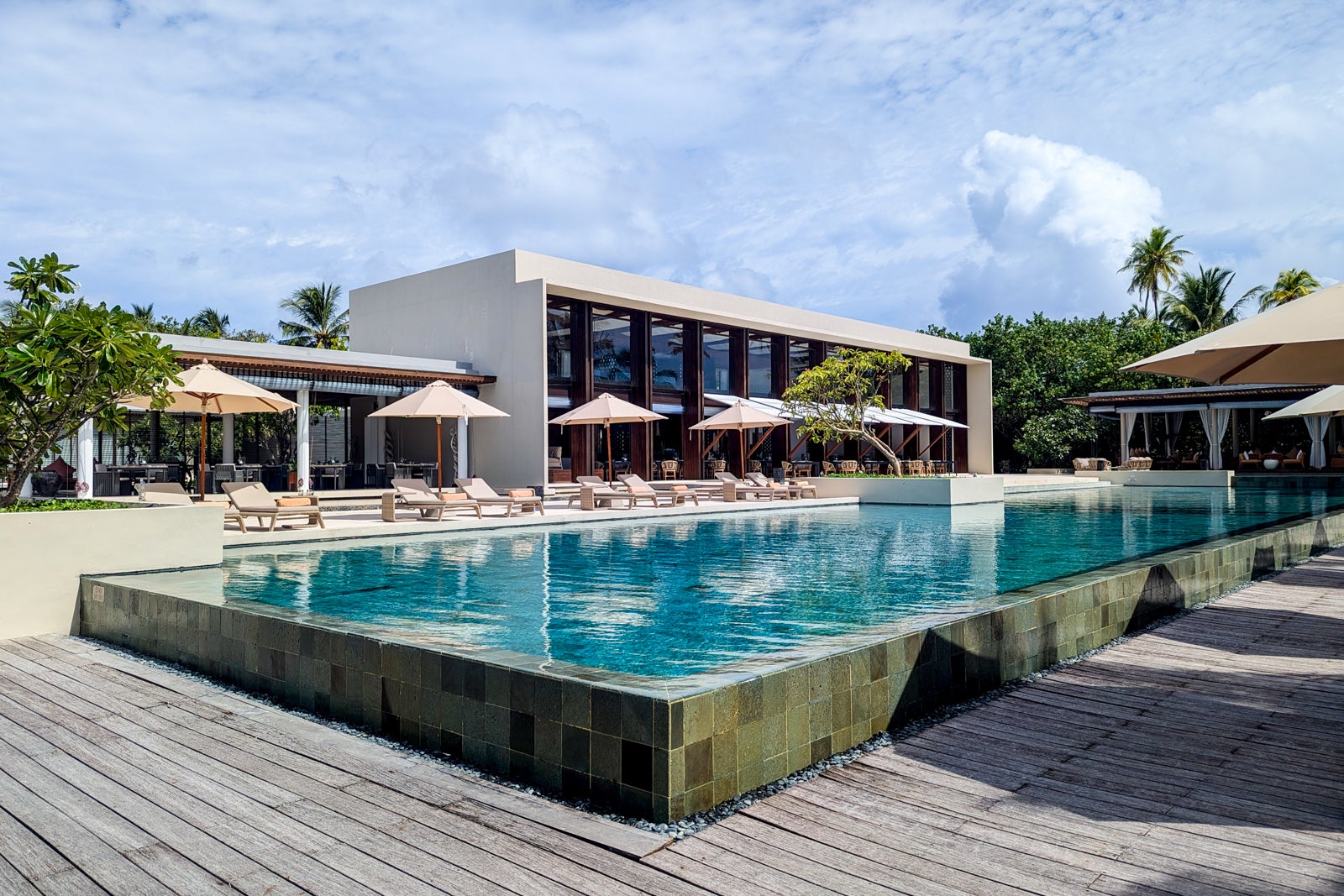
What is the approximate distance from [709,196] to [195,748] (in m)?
23.0

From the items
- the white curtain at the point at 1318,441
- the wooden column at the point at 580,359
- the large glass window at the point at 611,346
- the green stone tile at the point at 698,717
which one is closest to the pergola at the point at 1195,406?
the white curtain at the point at 1318,441

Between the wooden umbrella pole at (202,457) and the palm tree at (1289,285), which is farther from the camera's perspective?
the palm tree at (1289,285)

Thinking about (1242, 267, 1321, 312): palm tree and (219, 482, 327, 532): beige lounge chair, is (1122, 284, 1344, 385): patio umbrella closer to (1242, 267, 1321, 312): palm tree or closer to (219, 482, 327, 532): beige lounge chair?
(219, 482, 327, 532): beige lounge chair

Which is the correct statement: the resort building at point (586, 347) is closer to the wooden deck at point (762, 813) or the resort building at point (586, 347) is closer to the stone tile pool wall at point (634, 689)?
the stone tile pool wall at point (634, 689)

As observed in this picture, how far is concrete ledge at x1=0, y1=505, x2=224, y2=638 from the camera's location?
592 centimetres

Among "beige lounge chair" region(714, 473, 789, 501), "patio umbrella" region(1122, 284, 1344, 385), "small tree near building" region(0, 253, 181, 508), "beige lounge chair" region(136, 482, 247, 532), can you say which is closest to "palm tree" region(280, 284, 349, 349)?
"beige lounge chair" region(714, 473, 789, 501)

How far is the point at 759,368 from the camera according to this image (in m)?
27.1

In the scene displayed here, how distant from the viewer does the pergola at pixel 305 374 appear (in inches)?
622

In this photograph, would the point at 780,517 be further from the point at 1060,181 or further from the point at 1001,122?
the point at 1060,181

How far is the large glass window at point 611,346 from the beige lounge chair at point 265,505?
36.4ft

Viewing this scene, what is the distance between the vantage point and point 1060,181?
180 ft

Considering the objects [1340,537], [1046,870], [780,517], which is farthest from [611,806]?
[780,517]

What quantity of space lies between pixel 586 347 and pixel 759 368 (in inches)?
284

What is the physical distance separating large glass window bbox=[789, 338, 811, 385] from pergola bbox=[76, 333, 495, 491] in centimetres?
1083
